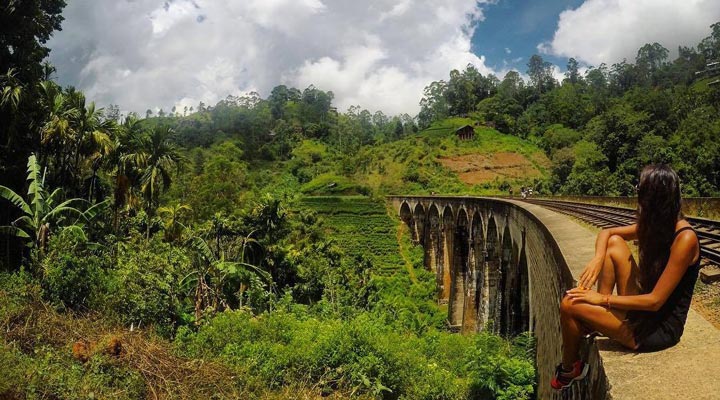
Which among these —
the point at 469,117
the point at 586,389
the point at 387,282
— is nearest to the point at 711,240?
the point at 586,389

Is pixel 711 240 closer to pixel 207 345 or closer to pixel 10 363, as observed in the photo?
pixel 207 345

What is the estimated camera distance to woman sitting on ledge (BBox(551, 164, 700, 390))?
2.41 metres

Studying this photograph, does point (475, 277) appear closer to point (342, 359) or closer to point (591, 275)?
point (342, 359)

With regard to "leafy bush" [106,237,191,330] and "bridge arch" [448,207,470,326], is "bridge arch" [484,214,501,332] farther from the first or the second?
"leafy bush" [106,237,191,330]

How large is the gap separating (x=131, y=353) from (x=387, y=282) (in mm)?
25468

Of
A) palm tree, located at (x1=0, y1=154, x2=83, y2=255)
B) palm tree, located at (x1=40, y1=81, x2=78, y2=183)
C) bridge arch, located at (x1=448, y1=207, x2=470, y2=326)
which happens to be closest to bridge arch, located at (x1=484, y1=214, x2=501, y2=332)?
bridge arch, located at (x1=448, y1=207, x2=470, y2=326)

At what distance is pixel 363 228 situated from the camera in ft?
143

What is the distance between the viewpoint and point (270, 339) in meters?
11.3

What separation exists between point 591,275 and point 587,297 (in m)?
0.28

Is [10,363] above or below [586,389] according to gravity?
below

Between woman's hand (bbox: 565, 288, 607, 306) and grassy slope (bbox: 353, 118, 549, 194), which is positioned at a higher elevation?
grassy slope (bbox: 353, 118, 549, 194)

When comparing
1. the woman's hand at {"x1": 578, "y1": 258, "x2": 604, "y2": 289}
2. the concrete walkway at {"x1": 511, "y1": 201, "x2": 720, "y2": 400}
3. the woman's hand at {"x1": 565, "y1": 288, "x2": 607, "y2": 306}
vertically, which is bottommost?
the concrete walkway at {"x1": 511, "y1": 201, "x2": 720, "y2": 400}

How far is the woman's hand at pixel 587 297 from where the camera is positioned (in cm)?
255

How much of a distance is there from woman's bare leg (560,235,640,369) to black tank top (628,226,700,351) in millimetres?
65
